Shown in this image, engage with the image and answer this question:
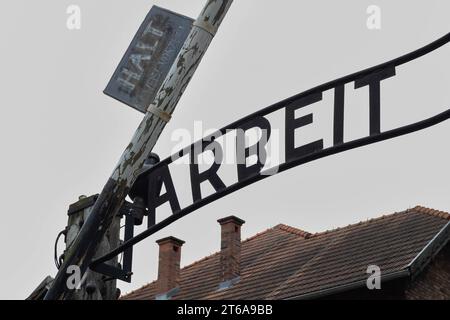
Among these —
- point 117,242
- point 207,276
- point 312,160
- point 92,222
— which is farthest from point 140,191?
point 207,276

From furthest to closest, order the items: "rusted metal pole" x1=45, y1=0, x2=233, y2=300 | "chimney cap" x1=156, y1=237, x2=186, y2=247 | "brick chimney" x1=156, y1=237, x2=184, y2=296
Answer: "chimney cap" x1=156, y1=237, x2=186, y2=247 → "brick chimney" x1=156, y1=237, x2=184, y2=296 → "rusted metal pole" x1=45, y1=0, x2=233, y2=300

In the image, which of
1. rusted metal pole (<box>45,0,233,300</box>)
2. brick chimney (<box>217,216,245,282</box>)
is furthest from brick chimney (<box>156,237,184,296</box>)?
rusted metal pole (<box>45,0,233,300</box>)

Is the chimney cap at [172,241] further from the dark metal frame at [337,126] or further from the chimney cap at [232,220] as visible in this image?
the dark metal frame at [337,126]

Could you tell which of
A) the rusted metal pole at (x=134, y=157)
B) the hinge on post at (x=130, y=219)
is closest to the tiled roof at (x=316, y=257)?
the hinge on post at (x=130, y=219)

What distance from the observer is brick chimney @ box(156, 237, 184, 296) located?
21.4 metres

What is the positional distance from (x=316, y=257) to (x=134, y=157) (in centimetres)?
1372

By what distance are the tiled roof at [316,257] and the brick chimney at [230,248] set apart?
0.77ft

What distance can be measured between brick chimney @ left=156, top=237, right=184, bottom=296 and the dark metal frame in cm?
1574

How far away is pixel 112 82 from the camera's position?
19.7 ft

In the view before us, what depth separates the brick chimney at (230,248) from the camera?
2008 cm

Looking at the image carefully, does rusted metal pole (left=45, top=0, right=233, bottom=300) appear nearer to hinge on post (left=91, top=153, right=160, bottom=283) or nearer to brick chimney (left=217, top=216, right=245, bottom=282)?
hinge on post (left=91, top=153, right=160, bottom=283)

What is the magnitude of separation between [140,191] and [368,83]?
167cm
